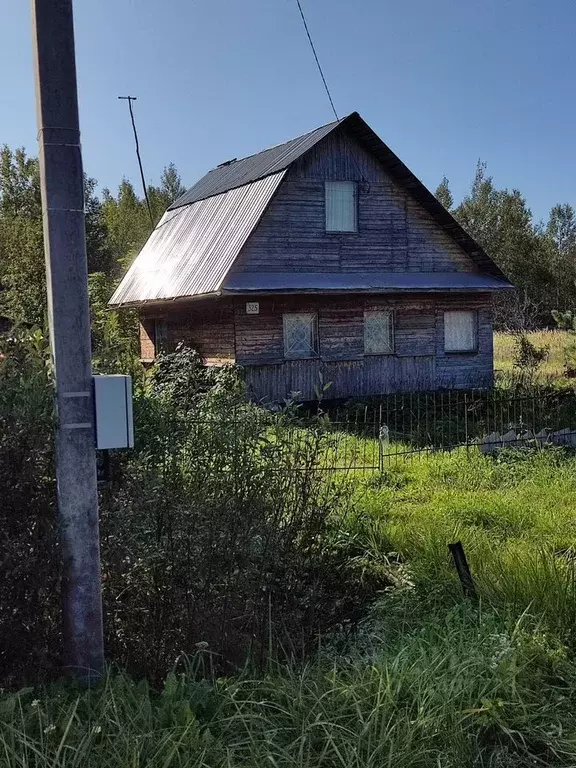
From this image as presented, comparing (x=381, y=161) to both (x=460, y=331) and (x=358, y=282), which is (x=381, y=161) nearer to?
(x=358, y=282)

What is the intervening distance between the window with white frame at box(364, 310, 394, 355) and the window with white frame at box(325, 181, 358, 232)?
2.19 meters

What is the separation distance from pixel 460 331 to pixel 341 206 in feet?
15.4

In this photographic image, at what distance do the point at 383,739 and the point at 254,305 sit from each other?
1338 centimetres

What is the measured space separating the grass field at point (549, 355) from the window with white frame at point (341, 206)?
19.6 ft

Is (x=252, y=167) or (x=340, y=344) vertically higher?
(x=252, y=167)

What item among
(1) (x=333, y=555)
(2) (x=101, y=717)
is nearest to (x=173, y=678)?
(2) (x=101, y=717)

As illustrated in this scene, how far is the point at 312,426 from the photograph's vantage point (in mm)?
5297

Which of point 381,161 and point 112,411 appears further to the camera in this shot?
point 381,161

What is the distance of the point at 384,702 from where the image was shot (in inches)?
119

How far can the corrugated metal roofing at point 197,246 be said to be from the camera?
1584 centimetres

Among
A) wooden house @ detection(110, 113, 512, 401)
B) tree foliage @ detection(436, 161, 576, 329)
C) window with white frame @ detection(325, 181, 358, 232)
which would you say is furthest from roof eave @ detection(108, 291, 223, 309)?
tree foliage @ detection(436, 161, 576, 329)

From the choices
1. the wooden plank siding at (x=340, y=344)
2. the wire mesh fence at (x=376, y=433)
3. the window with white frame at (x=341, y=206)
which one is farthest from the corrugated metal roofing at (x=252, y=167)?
the wire mesh fence at (x=376, y=433)

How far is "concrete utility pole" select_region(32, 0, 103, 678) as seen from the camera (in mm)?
3354

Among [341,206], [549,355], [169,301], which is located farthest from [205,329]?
[549,355]
